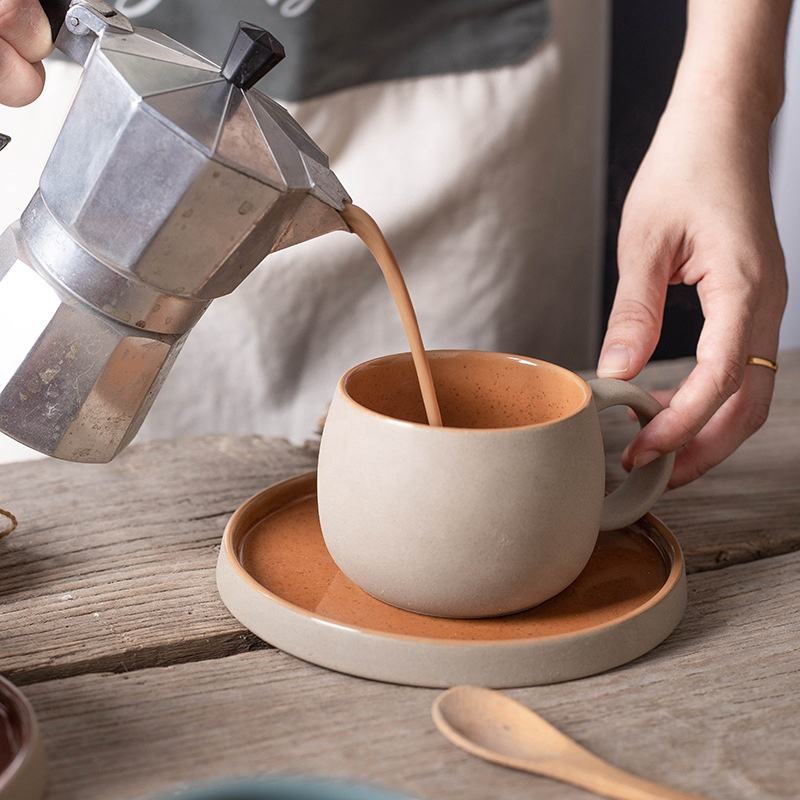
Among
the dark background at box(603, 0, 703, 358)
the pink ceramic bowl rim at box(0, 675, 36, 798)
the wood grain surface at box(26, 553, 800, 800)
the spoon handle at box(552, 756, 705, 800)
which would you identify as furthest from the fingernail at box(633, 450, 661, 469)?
the dark background at box(603, 0, 703, 358)

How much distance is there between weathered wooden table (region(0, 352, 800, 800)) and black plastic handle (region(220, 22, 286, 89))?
0.27m

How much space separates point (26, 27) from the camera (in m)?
0.58

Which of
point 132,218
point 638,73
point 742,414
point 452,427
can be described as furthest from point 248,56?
point 638,73

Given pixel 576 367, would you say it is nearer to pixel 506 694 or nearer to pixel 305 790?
pixel 506 694

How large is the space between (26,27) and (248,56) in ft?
0.49

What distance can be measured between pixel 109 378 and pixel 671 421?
1.03ft

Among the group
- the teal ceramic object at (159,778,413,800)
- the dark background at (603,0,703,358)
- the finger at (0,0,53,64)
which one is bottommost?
the dark background at (603,0,703,358)

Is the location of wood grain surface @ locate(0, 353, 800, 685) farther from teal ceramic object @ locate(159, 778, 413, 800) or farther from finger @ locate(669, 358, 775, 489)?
teal ceramic object @ locate(159, 778, 413, 800)

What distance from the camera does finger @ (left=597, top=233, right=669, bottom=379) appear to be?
683 millimetres

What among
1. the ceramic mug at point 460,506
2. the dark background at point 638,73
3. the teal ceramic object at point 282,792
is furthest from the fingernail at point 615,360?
the dark background at point 638,73

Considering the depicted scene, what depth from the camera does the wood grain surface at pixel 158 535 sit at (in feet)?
1.82

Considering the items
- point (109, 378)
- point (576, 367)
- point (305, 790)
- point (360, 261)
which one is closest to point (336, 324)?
point (360, 261)

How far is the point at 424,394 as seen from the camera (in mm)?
611

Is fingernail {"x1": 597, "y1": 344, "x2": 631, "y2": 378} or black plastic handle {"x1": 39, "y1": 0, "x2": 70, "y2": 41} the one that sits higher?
black plastic handle {"x1": 39, "y1": 0, "x2": 70, "y2": 41}
